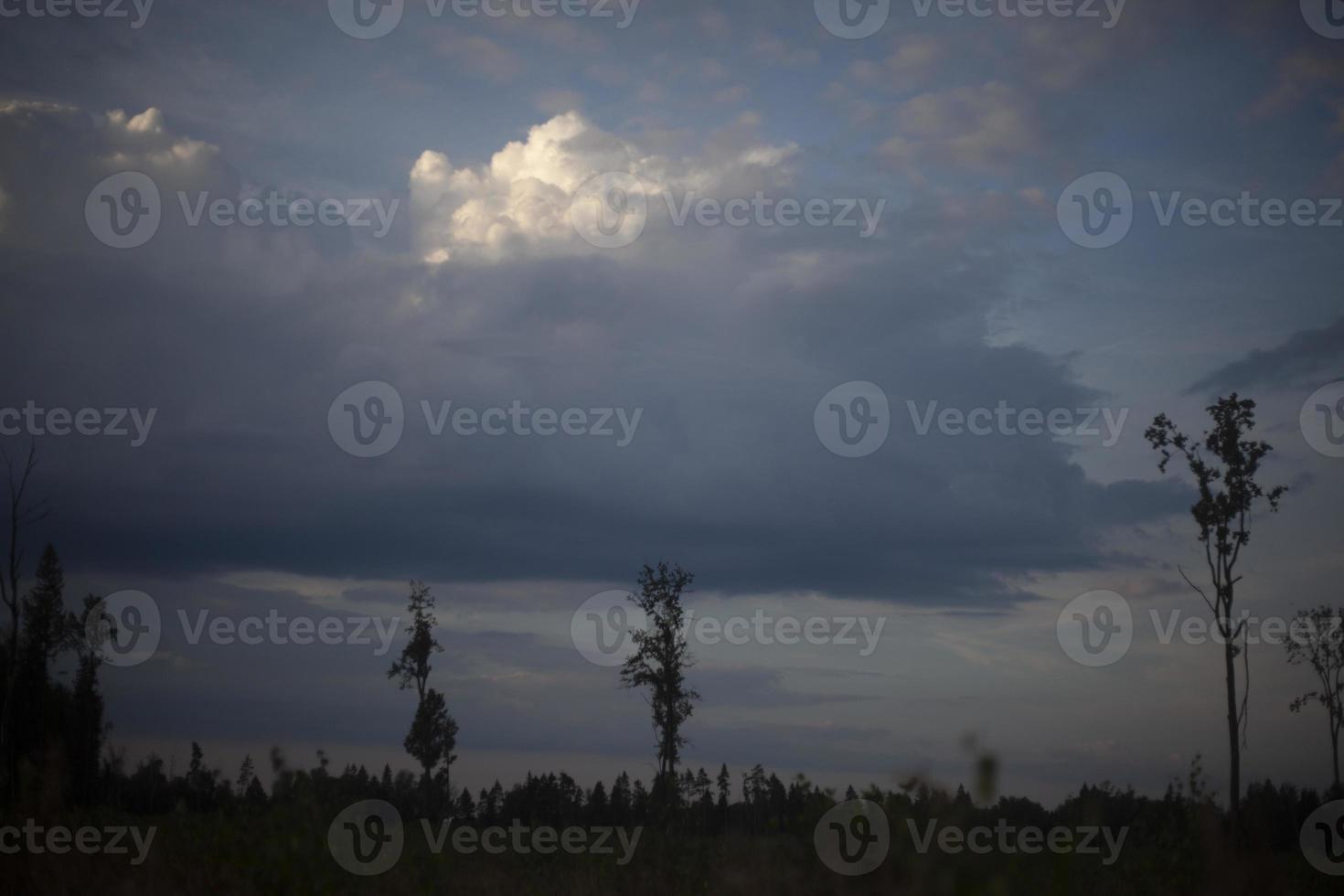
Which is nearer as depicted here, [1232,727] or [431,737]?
[1232,727]

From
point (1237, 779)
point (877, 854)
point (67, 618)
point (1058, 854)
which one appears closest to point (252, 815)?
point (877, 854)

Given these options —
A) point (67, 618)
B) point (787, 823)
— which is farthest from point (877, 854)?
point (67, 618)

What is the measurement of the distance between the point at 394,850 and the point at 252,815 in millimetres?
2114

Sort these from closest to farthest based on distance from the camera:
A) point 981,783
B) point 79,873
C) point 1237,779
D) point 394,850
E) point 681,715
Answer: point 981,783 → point 394,850 → point 79,873 → point 1237,779 → point 681,715

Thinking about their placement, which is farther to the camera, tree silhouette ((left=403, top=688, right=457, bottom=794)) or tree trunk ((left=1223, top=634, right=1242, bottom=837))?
tree silhouette ((left=403, top=688, right=457, bottom=794))

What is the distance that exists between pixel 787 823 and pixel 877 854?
6.41ft

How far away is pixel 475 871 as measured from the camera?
16.5 metres

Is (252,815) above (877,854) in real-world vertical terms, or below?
below

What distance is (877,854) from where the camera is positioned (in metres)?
7.09

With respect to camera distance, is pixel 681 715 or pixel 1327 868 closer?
pixel 1327 868

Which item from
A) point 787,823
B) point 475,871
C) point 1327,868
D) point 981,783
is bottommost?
point 475,871

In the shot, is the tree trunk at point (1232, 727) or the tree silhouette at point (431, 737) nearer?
the tree trunk at point (1232, 727)

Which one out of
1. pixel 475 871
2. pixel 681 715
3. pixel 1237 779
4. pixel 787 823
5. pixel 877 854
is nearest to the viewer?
pixel 877 854

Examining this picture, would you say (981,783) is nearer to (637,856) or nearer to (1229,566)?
(637,856)
